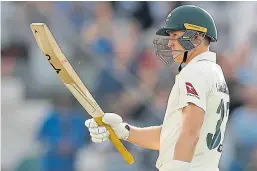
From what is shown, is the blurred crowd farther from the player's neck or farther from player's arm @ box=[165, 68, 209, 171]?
player's arm @ box=[165, 68, 209, 171]

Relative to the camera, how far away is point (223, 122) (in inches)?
141

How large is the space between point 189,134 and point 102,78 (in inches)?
136

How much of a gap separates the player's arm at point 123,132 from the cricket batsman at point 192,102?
18 mm

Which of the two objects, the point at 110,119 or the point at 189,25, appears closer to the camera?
the point at 189,25

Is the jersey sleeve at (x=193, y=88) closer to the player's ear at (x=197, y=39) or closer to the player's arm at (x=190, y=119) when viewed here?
the player's arm at (x=190, y=119)

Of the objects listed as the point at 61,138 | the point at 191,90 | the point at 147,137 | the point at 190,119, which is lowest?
the point at 61,138

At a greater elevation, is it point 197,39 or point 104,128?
point 197,39

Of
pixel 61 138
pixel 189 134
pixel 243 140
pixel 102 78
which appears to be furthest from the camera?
pixel 102 78

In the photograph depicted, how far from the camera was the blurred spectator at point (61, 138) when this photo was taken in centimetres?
625

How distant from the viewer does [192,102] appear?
3357 millimetres

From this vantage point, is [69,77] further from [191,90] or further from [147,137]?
[191,90]

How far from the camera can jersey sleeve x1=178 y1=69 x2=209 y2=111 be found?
11.1 feet

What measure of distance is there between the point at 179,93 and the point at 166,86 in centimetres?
334

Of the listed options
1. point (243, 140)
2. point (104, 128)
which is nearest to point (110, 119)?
point (104, 128)
